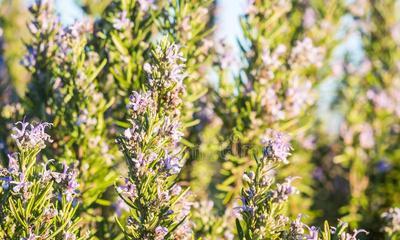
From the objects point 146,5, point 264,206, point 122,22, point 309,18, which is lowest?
point 264,206

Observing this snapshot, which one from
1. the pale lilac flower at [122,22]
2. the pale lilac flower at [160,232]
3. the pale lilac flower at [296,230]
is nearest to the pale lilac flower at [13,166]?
the pale lilac flower at [160,232]

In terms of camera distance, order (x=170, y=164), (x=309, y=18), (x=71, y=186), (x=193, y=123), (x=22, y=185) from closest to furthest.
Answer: (x=22, y=185) → (x=170, y=164) → (x=71, y=186) → (x=193, y=123) → (x=309, y=18)

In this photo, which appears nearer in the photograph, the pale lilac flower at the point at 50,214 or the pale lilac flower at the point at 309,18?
the pale lilac flower at the point at 50,214

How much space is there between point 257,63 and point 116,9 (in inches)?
43.8

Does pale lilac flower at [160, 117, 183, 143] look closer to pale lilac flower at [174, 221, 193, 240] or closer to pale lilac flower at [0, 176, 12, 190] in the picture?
pale lilac flower at [174, 221, 193, 240]

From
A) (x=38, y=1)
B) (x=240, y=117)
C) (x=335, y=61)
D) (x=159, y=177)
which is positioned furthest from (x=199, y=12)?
(x=335, y=61)

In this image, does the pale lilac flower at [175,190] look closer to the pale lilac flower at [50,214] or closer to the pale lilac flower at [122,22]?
the pale lilac flower at [50,214]

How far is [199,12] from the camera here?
3.43 metres

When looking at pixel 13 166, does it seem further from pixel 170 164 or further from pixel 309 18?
pixel 309 18

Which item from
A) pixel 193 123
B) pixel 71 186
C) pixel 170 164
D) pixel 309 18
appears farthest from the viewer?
pixel 309 18

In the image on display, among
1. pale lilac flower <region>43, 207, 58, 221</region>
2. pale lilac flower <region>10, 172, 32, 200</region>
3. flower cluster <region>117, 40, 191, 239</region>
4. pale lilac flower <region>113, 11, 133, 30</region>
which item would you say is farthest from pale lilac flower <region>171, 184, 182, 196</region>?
pale lilac flower <region>113, 11, 133, 30</region>

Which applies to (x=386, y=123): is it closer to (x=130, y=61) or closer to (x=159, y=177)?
(x=130, y=61)

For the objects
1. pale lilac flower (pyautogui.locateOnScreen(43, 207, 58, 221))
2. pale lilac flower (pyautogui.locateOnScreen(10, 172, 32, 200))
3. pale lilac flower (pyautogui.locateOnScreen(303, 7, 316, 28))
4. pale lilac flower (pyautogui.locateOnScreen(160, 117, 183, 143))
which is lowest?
pale lilac flower (pyautogui.locateOnScreen(43, 207, 58, 221))

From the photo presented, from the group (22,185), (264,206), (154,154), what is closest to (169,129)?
(154,154)
